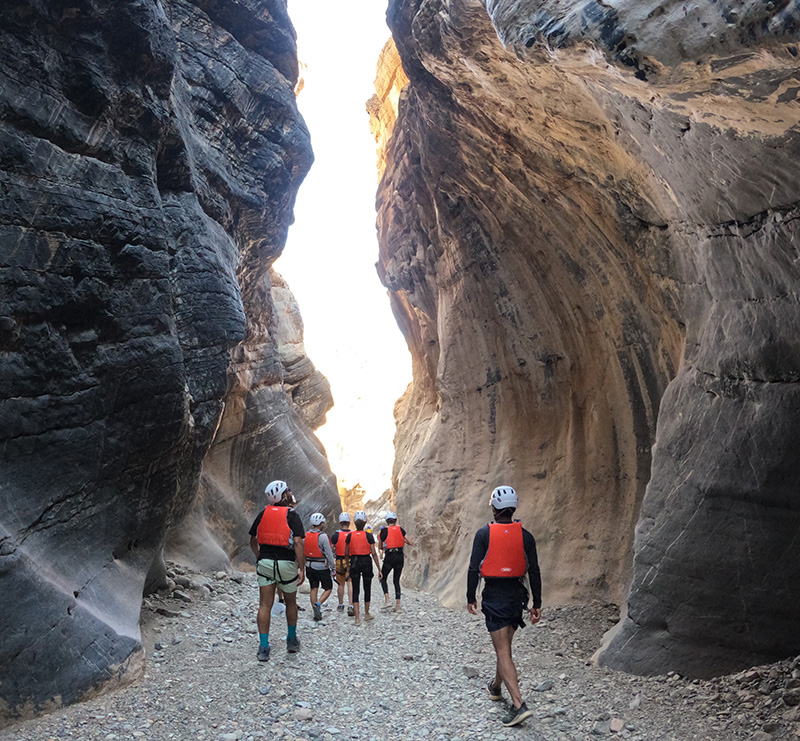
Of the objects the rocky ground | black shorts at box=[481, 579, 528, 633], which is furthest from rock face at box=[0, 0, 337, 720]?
black shorts at box=[481, 579, 528, 633]

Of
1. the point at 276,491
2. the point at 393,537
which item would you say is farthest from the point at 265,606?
the point at 393,537

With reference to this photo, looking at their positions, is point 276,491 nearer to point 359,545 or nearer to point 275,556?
point 275,556

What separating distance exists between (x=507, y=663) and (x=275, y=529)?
263 cm

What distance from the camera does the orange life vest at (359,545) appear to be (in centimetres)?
871

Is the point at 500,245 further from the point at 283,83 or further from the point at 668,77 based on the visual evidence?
the point at 668,77

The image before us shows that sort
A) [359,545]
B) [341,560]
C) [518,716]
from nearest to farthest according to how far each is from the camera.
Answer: [518,716], [359,545], [341,560]

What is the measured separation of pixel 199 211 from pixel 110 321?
3.08 metres

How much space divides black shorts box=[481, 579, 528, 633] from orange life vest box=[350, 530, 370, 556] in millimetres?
4181

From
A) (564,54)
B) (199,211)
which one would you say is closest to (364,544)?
(199,211)

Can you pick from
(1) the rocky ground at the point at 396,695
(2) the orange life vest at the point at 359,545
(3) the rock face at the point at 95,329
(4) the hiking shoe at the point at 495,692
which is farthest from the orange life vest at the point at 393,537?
(4) the hiking shoe at the point at 495,692

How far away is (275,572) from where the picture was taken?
6074 millimetres

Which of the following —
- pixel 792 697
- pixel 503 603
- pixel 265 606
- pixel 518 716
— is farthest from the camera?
pixel 265 606

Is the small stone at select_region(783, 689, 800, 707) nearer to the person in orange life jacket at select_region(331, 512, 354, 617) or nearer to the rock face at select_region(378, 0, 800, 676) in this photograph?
the rock face at select_region(378, 0, 800, 676)

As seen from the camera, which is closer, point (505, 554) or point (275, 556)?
point (505, 554)
